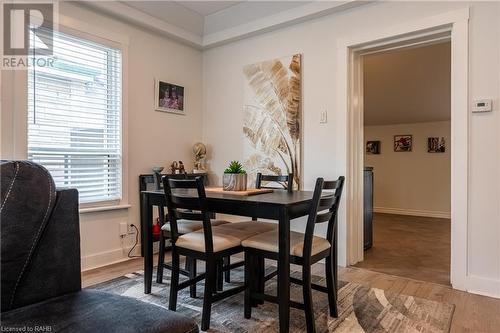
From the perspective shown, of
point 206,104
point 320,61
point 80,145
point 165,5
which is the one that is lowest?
point 80,145

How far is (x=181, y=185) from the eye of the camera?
196cm

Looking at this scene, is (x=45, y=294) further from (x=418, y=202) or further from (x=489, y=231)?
(x=418, y=202)

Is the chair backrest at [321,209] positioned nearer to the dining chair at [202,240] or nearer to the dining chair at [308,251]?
the dining chair at [308,251]

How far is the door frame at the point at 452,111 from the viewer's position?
2523 millimetres

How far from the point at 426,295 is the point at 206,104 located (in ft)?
10.1

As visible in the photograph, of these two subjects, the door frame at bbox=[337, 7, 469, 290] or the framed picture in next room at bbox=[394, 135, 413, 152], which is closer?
the door frame at bbox=[337, 7, 469, 290]

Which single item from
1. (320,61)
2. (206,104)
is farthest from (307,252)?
(206,104)

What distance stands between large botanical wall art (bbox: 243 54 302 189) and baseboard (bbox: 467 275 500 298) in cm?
164

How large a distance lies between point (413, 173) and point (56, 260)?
6614 millimetres

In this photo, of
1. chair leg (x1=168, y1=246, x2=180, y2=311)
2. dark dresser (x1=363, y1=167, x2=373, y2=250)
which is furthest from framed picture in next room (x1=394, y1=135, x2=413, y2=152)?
chair leg (x1=168, y1=246, x2=180, y2=311)

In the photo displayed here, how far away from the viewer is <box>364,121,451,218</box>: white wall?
20.3 ft

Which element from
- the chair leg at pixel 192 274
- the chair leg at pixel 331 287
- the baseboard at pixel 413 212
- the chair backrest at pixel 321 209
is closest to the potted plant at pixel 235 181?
the chair leg at pixel 192 274

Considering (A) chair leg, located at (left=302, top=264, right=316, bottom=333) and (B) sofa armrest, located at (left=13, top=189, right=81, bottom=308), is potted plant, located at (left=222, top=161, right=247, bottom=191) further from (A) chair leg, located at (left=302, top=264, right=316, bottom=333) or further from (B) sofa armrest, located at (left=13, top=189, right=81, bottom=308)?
(B) sofa armrest, located at (left=13, top=189, right=81, bottom=308)

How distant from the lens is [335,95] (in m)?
3.17
